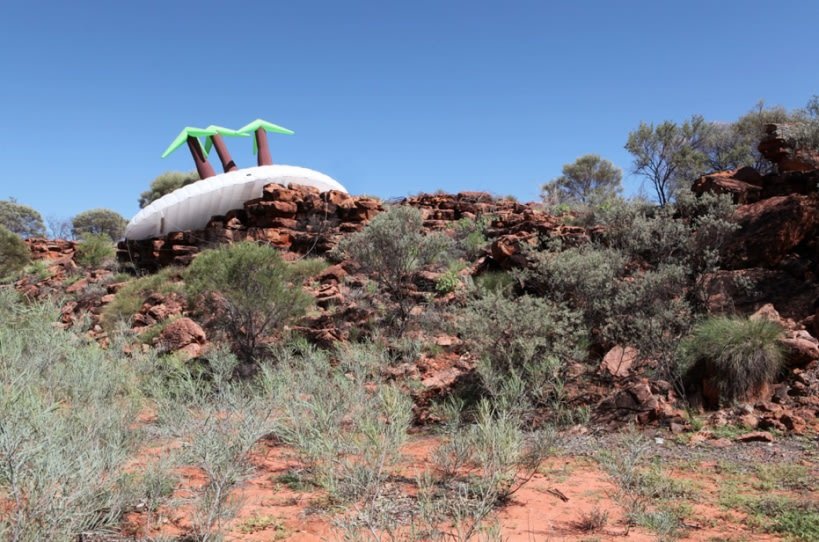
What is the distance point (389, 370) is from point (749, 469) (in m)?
4.60

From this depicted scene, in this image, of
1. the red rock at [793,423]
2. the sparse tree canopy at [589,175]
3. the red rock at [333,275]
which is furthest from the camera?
the sparse tree canopy at [589,175]

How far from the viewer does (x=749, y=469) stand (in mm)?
4566

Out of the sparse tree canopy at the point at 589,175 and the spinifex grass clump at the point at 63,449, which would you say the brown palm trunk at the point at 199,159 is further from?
the sparse tree canopy at the point at 589,175

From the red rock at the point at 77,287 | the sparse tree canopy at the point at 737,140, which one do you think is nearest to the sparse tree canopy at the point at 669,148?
the sparse tree canopy at the point at 737,140

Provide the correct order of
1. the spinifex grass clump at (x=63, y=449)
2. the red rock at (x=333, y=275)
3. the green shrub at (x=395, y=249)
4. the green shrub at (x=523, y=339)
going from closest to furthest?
1. the spinifex grass clump at (x=63, y=449)
2. the green shrub at (x=523, y=339)
3. the green shrub at (x=395, y=249)
4. the red rock at (x=333, y=275)

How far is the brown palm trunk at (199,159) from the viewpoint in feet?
64.8

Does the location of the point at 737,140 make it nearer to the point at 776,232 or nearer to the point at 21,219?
the point at 776,232

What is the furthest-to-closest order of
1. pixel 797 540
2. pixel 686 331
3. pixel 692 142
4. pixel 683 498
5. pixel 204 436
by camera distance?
pixel 692 142, pixel 686 331, pixel 683 498, pixel 204 436, pixel 797 540

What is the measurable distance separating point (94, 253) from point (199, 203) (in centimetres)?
602

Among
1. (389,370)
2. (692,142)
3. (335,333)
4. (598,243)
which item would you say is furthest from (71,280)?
(692,142)

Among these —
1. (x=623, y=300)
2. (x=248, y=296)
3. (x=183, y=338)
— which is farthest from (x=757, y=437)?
(x=183, y=338)

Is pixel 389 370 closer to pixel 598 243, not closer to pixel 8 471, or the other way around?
pixel 598 243

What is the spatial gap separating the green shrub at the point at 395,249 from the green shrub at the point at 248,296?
1.45 m

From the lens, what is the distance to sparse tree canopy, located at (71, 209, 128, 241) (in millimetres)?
39000
